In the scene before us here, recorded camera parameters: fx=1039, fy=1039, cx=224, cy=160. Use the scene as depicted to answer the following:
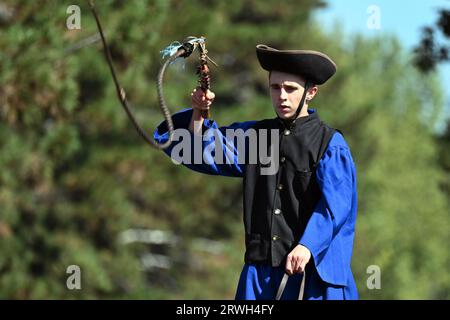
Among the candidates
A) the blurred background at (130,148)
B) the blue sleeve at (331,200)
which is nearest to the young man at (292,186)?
the blue sleeve at (331,200)

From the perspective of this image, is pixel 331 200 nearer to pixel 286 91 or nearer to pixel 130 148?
pixel 286 91

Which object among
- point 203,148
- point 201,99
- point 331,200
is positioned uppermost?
point 201,99

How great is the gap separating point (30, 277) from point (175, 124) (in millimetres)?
12885

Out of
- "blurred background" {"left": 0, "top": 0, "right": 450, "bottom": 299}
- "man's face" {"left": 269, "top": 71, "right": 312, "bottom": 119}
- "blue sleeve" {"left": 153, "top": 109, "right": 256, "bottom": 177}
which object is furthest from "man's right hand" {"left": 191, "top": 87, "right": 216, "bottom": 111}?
"blurred background" {"left": 0, "top": 0, "right": 450, "bottom": 299}

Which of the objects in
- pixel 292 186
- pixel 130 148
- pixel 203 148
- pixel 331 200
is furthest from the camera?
pixel 130 148

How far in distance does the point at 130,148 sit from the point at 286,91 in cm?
1426

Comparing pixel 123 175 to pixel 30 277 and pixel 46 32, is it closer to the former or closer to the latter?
pixel 30 277

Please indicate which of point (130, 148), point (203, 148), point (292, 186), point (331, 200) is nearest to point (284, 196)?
point (292, 186)

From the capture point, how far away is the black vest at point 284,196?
497 centimetres

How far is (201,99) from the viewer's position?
502 centimetres

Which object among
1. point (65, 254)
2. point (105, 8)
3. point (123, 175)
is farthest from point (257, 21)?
point (105, 8)

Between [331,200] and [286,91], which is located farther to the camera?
[286,91]

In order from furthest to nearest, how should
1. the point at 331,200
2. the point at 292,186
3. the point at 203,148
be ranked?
the point at 203,148 → the point at 292,186 → the point at 331,200

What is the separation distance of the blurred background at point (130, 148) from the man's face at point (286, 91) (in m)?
3.88
